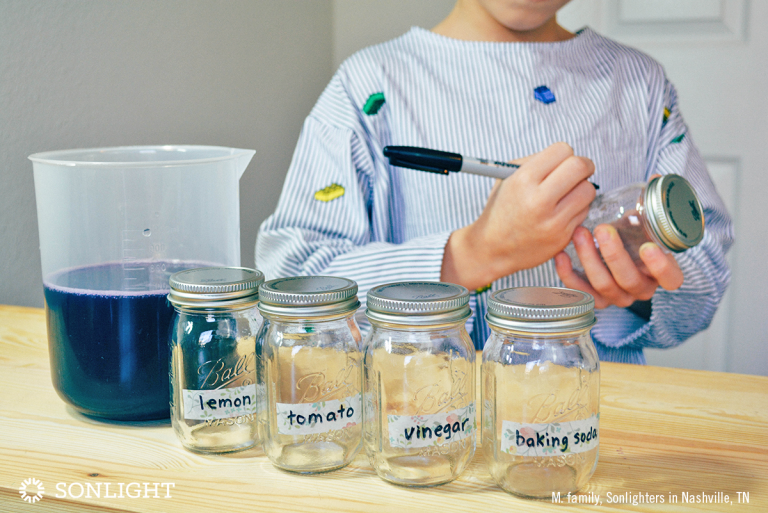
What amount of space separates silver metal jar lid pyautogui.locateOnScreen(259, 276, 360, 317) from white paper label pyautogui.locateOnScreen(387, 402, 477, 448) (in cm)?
9

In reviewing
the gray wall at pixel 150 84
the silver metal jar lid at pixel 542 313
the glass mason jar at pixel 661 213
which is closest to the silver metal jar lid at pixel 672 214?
the glass mason jar at pixel 661 213

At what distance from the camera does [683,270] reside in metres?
0.95

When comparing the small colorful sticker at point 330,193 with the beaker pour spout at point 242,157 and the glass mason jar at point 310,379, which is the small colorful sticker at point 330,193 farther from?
the glass mason jar at point 310,379

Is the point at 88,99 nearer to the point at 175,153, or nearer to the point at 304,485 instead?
the point at 175,153

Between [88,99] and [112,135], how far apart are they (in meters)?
0.08

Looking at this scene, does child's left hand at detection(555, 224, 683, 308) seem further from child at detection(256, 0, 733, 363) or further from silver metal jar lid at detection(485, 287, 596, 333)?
silver metal jar lid at detection(485, 287, 596, 333)

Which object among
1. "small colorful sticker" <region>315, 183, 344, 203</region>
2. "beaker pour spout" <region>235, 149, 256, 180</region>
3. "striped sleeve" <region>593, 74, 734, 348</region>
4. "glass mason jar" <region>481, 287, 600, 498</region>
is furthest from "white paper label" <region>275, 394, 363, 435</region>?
"striped sleeve" <region>593, 74, 734, 348</region>

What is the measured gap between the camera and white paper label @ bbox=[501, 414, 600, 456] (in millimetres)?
417

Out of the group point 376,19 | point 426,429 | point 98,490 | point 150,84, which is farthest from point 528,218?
point 376,19

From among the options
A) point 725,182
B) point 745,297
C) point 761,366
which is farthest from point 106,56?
point 761,366

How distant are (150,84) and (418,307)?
3.18ft

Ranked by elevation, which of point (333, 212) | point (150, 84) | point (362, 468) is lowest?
point (362, 468)

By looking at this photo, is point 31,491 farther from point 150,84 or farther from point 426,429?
point 150,84

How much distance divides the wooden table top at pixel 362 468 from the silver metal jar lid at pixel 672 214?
0.15 meters
